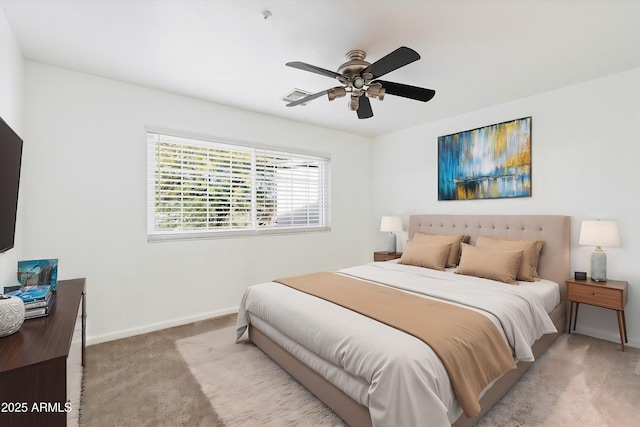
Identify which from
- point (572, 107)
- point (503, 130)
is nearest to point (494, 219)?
point (503, 130)

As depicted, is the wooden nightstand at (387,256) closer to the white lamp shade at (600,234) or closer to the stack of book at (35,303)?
the white lamp shade at (600,234)

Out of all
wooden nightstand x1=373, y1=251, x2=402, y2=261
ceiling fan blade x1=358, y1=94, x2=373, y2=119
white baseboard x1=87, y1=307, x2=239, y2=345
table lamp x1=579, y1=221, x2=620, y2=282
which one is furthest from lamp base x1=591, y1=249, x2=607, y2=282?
white baseboard x1=87, y1=307, x2=239, y2=345

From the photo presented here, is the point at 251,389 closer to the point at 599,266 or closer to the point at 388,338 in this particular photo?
the point at 388,338

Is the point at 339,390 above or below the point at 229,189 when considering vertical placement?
below

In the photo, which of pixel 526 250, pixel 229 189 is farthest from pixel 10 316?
pixel 526 250

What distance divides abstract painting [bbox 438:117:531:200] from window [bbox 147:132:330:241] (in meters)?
1.81

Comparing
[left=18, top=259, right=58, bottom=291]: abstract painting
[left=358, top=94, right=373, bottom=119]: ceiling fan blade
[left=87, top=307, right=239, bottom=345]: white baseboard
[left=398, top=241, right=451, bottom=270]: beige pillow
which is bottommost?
[left=87, top=307, right=239, bottom=345]: white baseboard

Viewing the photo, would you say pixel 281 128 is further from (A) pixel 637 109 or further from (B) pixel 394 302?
(A) pixel 637 109

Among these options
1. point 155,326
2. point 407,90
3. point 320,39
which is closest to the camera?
point 320,39

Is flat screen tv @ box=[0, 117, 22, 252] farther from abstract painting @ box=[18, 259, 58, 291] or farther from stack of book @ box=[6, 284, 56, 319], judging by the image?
stack of book @ box=[6, 284, 56, 319]

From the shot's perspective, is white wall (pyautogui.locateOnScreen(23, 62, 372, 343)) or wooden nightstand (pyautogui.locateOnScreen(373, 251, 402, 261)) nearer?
white wall (pyautogui.locateOnScreen(23, 62, 372, 343))

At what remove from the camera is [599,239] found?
2.80 meters

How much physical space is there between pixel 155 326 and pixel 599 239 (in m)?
4.52

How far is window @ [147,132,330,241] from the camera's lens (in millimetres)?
3383
